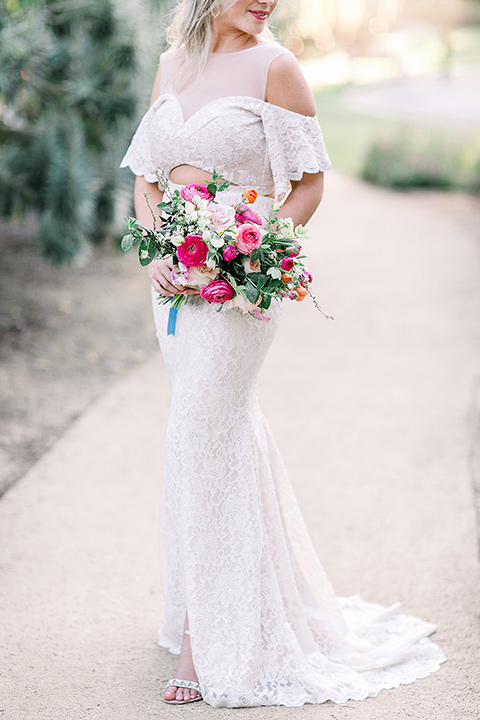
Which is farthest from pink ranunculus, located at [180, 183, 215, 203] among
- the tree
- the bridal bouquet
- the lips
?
the tree

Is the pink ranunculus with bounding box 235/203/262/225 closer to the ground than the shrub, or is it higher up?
higher up

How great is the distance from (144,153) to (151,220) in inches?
10.1

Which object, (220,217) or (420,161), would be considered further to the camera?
(420,161)

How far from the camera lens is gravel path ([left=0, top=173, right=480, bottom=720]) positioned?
2926 mm

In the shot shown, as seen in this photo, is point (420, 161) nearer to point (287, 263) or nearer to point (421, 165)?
point (421, 165)

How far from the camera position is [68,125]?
6688 mm

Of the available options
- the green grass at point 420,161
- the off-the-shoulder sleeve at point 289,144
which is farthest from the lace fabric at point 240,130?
the green grass at point 420,161

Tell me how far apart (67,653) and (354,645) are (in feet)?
3.49

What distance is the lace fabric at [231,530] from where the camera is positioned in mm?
2736

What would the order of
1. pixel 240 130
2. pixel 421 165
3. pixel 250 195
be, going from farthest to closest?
pixel 421 165, pixel 240 130, pixel 250 195

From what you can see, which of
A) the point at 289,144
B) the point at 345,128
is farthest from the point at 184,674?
the point at 345,128

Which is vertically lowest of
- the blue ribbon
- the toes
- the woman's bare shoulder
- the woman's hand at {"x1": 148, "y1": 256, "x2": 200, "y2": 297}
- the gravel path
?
the gravel path

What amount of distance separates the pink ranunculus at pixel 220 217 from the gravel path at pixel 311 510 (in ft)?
5.14

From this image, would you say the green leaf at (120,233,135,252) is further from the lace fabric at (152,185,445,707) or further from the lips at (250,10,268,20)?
the lips at (250,10,268,20)
